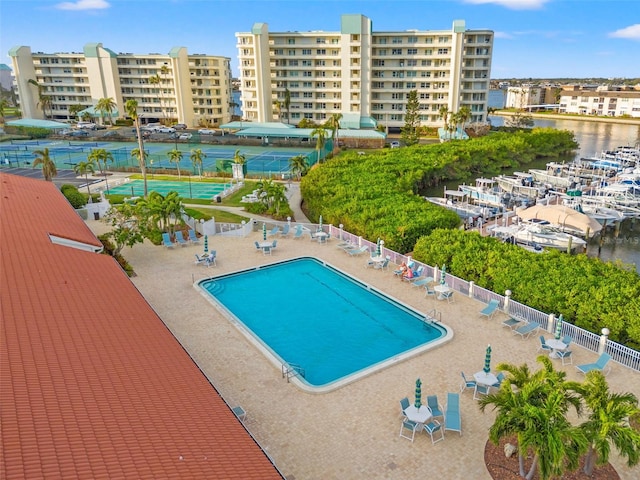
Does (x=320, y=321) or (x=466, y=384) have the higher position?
(x=466, y=384)

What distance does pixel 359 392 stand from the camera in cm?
1550

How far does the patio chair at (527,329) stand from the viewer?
18438 millimetres

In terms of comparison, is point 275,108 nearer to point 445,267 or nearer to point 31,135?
point 31,135

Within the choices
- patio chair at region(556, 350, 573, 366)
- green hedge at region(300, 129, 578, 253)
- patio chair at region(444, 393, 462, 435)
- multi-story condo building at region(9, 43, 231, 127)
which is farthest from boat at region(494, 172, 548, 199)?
multi-story condo building at region(9, 43, 231, 127)

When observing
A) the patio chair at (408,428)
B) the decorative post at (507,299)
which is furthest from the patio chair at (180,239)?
the patio chair at (408,428)

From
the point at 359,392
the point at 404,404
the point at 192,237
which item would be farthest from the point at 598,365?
the point at 192,237

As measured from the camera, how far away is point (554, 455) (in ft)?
31.8

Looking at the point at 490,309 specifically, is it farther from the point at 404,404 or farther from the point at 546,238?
the point at 546,238

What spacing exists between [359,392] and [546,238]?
2222cm

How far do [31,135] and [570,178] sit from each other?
85292mm

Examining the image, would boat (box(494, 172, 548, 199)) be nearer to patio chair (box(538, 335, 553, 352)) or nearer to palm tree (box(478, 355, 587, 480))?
patio chair (box(538, 335, 553, 352))

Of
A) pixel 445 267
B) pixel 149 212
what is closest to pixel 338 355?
pixel 445 267

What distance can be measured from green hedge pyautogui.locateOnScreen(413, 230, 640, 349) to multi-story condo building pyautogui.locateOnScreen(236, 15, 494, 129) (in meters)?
62.0

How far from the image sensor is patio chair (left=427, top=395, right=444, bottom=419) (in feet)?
45.2
